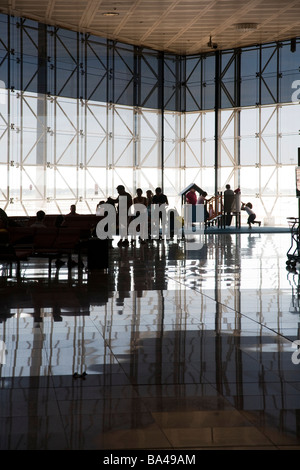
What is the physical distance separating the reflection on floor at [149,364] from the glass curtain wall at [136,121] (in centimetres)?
1266

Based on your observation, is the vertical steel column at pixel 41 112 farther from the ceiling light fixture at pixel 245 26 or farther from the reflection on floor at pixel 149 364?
the reflection on floor at pixel 149 364

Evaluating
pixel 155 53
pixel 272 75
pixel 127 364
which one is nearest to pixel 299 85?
pixel 272 75

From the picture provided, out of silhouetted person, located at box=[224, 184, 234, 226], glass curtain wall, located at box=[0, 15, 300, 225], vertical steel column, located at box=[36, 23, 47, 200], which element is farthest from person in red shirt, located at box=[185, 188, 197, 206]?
vertical steel column, located at box=[36, 23, 47, 200]

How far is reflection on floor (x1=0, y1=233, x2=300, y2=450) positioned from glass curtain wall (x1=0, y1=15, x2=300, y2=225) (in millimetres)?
12656

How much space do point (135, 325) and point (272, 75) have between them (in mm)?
22445

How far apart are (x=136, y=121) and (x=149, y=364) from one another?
2250 centimetres

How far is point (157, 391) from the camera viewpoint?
509cm

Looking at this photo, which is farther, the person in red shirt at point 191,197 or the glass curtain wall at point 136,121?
the person in red shirt at point 191,197

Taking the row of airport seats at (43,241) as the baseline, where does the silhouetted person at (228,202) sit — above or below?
above

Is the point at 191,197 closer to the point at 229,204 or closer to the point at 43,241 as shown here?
the point at 229,204

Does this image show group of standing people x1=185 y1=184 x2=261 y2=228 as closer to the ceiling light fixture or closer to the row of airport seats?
the ceiling light fixture

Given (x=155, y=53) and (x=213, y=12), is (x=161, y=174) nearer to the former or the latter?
(x=155, y=53)

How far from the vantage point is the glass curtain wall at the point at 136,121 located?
2341 cm

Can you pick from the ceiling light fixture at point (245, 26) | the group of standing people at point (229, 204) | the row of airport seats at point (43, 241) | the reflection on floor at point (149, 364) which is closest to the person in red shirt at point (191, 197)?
the group of standing people at point (229, 204)
